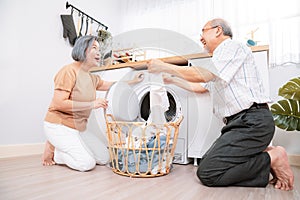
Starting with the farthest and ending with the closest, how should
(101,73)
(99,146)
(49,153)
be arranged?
(101,73) < (99,146) < (49,153)

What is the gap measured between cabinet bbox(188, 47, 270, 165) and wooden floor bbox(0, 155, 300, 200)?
25 cm

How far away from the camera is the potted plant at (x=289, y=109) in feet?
4.34

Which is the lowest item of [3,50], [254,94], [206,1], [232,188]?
[232,188]

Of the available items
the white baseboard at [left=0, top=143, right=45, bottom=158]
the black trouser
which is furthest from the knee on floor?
the white baseboard at [left=0, top=143, right=45, bottom=158]

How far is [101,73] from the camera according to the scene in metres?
1.74

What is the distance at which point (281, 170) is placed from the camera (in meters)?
0.98

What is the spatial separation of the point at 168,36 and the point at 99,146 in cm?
124

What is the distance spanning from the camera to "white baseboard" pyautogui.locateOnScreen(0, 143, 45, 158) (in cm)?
154

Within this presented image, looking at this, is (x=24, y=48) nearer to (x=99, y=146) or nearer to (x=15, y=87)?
(x=15, y=87)

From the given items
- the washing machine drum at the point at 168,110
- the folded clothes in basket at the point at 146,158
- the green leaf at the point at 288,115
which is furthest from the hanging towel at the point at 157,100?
the green leaf at the point at 288,115

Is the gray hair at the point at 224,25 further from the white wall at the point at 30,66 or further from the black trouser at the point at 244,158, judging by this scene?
the white wall at the point at 30,66

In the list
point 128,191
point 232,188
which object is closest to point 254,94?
point 232,188

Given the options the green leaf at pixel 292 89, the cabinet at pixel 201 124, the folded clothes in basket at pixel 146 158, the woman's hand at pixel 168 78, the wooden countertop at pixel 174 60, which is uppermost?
the wooden countertop at pixel 174 60

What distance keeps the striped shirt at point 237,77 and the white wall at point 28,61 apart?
139 cm
